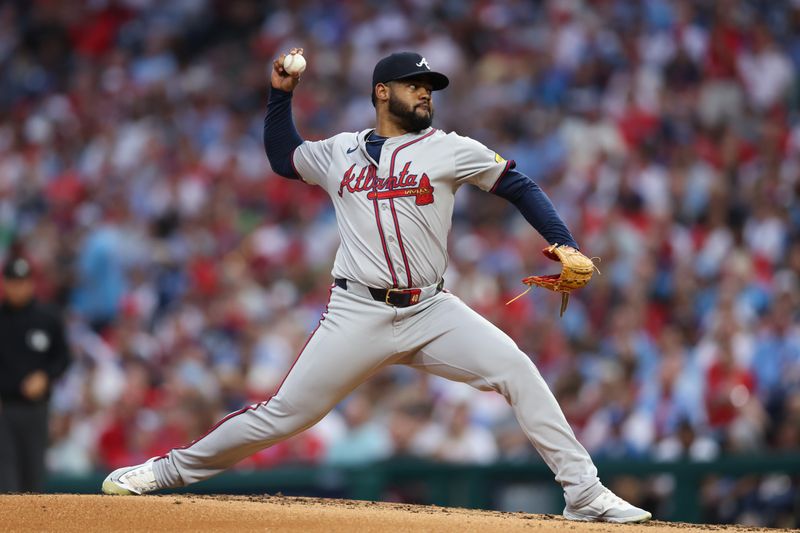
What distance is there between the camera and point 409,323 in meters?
5.04

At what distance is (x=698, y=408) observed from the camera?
834 centimetres

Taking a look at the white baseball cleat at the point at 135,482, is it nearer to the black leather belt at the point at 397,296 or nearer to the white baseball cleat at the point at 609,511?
the black leather belt at the point at 397,296

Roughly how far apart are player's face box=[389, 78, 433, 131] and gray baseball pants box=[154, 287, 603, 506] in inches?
26.1

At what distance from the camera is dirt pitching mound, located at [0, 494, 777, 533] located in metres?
4.73

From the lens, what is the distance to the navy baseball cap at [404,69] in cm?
508

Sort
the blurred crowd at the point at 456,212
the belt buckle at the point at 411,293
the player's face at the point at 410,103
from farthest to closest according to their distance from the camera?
the blurred crowd at the point at 456,212
the player's face at the point at 410,103
the belt buckle at the point at 411,293

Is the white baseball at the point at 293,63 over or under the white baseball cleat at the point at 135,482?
over

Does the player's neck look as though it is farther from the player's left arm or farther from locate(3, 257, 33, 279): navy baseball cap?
locate(3, 257, 33, 279): navy baseball cap

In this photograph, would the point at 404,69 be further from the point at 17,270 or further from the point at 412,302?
the point at 17,270

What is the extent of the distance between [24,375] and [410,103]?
126 inches

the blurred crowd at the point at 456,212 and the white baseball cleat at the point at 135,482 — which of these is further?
the blurred crowd at the point at 456,212

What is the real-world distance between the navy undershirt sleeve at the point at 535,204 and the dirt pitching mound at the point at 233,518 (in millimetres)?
1049

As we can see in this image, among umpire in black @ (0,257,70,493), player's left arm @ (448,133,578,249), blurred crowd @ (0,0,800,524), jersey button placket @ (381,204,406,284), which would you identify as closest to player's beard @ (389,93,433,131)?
player's left arm @ (448,133,578,249)

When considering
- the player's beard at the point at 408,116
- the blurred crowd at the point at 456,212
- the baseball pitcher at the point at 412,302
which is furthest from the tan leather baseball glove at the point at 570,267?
the blurred crowd at the point at 456,212
